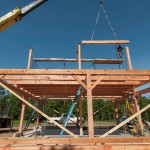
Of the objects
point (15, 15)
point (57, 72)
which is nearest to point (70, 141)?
point (57, 72)

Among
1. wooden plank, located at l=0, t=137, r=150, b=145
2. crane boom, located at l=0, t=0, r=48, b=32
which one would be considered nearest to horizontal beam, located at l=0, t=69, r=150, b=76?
wooden plank, located at l=0, t=137, r=150, b=145

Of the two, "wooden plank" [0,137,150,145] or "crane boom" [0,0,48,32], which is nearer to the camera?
"wooden plank" [0,137,150,145]

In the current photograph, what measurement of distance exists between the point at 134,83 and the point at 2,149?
307 inches

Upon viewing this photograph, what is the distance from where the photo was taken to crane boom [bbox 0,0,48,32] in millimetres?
8727

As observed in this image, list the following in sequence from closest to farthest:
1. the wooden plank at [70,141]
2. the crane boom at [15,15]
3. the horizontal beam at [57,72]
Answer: the wooden plank at [70,141] → the horizontal beam at [57,72] → the crane boom at [15,15]

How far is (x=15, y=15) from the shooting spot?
9117mm

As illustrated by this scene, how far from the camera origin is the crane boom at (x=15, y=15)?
8727mm

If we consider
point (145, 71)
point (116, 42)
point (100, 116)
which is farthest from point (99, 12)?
point (100, 116)

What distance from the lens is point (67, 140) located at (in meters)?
5.68

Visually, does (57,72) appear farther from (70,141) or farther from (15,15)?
(15,15)

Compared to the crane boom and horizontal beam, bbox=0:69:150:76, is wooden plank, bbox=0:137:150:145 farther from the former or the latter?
the crane boom

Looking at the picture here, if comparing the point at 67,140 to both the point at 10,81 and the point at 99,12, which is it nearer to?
the point at 10,81

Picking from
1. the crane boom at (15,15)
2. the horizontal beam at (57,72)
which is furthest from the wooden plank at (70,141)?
the crane boom at (15,15)

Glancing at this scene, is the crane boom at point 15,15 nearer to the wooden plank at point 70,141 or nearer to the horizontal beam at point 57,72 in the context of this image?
the horizontal beam at point 57,72
